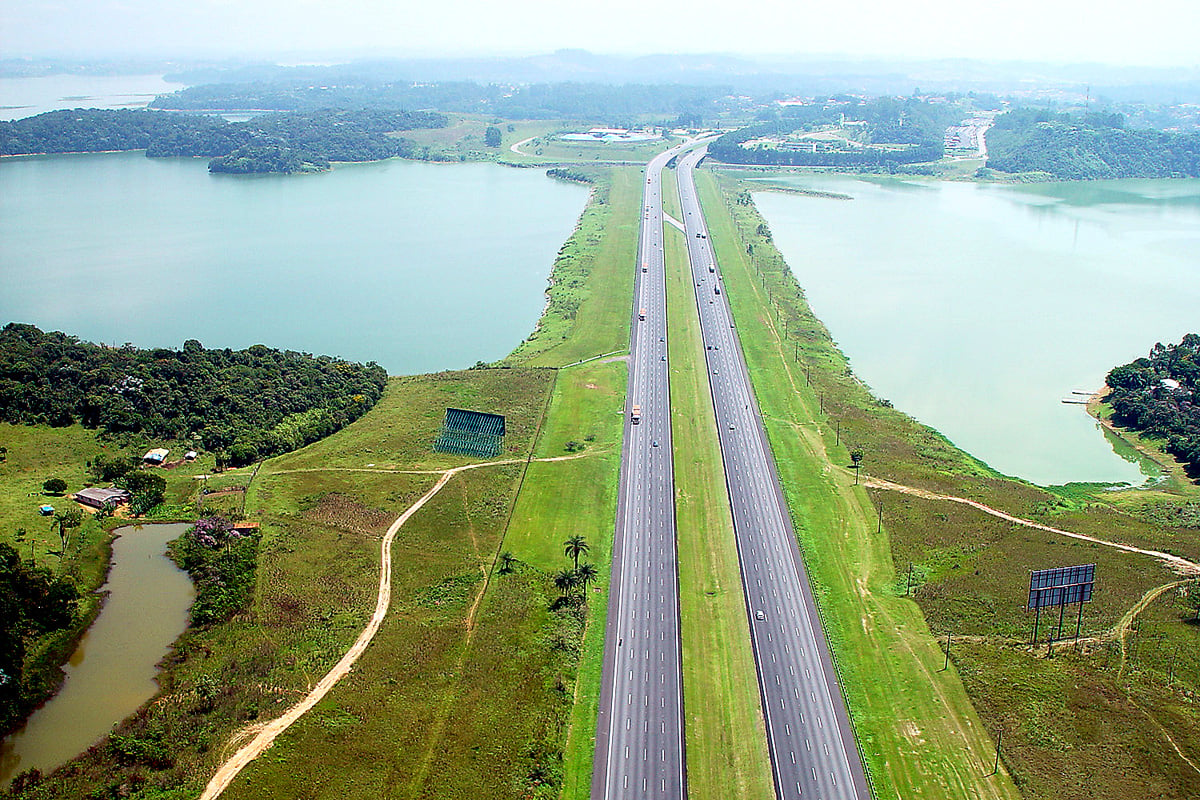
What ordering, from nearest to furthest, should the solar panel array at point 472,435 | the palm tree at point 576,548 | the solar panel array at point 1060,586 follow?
the solar panel array at point 1060,586, the palm tree at point 576,548, the solar panel array at point 472,435

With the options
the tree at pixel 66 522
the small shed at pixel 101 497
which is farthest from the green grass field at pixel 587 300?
the tree at pixel 66 522

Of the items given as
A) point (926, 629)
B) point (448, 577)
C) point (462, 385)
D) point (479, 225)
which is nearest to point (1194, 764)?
point (926, 629)

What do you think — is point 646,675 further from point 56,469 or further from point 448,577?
point 56,469

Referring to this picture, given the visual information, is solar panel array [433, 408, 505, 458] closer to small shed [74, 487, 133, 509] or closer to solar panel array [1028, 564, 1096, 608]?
small shed [74, 487, 133, 509]

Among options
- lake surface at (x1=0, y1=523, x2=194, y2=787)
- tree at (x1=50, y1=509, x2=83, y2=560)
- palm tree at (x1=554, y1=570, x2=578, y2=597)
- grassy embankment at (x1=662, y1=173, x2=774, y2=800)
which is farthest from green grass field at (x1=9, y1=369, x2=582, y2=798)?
tree at (x1=50, y1=509, x2=83, y2=560)

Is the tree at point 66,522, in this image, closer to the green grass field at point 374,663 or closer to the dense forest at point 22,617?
the dense forest at point 22,617
